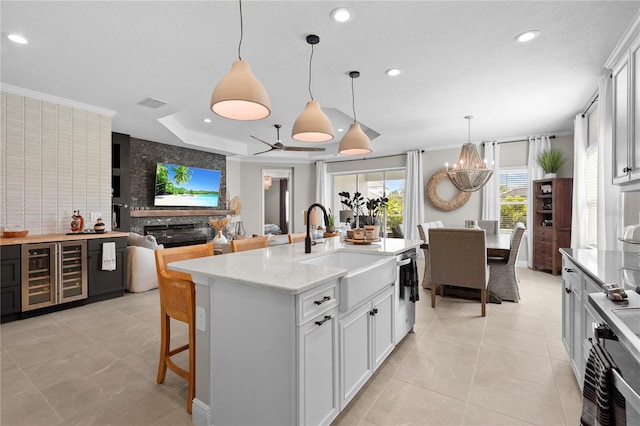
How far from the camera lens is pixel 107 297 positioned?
163 inches

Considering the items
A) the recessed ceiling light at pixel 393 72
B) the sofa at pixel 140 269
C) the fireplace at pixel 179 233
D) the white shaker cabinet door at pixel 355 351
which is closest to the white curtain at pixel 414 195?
the recessed ceiling light at pixel 393 72

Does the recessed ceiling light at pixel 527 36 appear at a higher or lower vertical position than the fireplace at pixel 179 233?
higher

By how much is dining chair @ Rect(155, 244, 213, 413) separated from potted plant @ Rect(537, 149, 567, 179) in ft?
20.2

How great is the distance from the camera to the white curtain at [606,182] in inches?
126

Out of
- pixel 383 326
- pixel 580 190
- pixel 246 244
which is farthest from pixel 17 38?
pixel 580 190

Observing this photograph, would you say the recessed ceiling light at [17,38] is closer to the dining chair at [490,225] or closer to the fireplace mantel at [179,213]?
the fireplace mantel at [179,213]

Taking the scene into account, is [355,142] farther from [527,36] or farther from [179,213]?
[179,213]

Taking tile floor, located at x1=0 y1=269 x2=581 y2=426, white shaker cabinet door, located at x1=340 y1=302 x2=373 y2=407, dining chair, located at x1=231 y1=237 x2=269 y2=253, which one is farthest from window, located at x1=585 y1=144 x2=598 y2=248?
dining chair, located at x1=231 y1=237 x2=269 y2=253

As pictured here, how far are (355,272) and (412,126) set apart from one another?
4.36 meters

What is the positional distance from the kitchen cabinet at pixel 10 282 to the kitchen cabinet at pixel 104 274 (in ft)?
2.20

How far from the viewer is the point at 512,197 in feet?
21.1

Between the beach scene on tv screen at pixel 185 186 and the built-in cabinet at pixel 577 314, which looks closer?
the built-in cabinet at pixel 577 314

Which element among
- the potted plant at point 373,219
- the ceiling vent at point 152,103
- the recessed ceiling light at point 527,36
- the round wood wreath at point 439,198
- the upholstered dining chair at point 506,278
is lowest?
the upholstered dining chair at point 506,278

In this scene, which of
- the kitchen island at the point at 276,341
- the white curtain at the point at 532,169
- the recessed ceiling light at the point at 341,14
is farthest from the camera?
the white curtain at the point at 532,169
